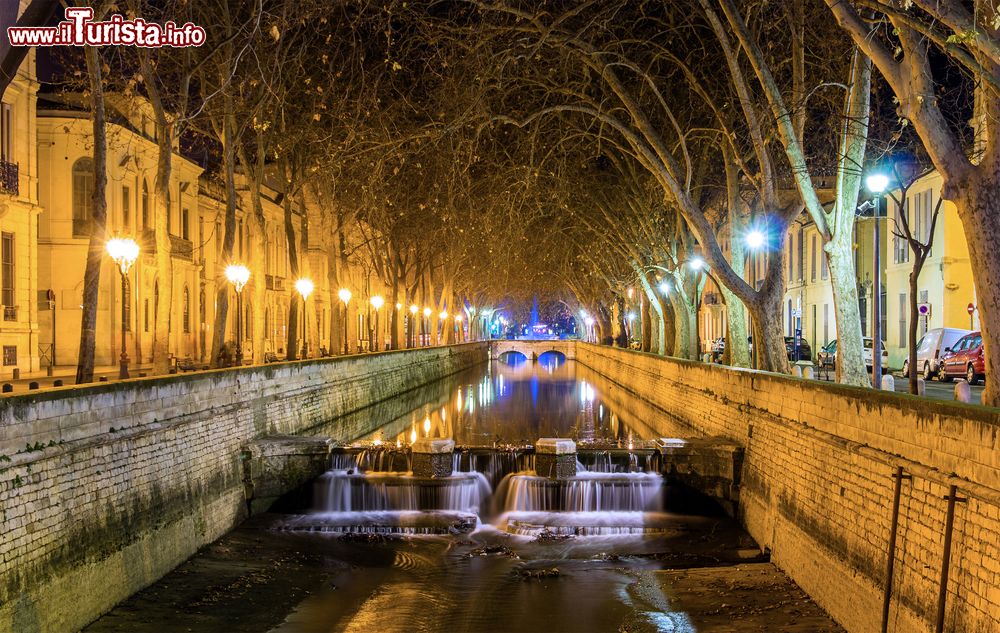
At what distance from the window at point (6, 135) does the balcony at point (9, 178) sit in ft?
0.78

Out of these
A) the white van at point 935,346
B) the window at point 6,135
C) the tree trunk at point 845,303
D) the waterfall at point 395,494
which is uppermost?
the window at point 6,135

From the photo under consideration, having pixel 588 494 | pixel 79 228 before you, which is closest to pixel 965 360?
pixel 588 494

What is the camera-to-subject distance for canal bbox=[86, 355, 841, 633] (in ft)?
41.1

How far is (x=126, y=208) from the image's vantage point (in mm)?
40781

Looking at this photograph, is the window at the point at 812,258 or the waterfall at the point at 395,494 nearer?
the waterfall at the point at 395,494

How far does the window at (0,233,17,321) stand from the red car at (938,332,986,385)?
2993 centimetres

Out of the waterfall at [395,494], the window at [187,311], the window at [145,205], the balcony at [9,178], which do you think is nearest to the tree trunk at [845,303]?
the waterfall at [395,494]

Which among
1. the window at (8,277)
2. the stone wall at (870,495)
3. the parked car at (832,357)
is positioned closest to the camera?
the stone wall at (870,495)

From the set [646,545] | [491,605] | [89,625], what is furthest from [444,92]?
[89,625]

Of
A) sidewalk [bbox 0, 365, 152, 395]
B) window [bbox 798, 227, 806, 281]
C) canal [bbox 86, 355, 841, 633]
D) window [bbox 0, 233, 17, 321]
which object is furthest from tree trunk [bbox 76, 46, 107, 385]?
window [bbox 798, 227, 806, 281]

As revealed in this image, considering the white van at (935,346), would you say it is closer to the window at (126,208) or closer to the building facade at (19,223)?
the building facade at (19,223)

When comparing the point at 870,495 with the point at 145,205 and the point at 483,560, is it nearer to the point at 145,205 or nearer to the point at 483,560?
the point at 483,560

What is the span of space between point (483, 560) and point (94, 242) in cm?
862

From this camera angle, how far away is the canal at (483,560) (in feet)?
41.1
